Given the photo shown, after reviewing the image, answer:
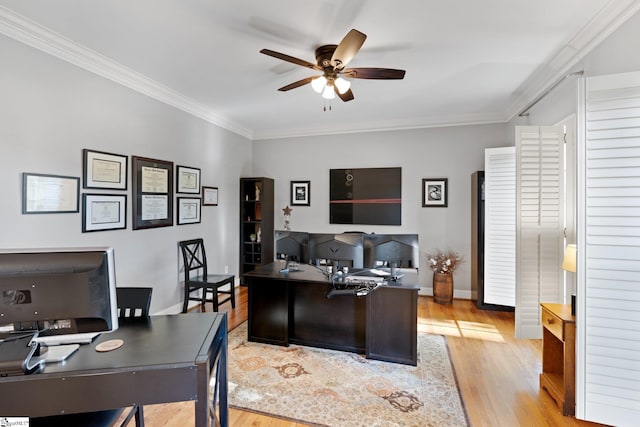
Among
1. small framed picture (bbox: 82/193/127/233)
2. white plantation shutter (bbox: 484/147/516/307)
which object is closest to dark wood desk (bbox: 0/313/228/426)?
small framed picture (bbox: 82/193/127/233)

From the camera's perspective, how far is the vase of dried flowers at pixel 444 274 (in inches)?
171

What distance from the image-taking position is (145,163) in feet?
10.9

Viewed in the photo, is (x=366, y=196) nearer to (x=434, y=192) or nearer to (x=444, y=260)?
(x=434, y=192)

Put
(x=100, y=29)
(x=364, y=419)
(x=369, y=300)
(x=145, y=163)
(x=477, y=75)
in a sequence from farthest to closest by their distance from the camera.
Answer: (x=145, y=163) → (x=477, y=75) → (x=369, y=300) → (x=100, y=29) → (x=364, y=419)

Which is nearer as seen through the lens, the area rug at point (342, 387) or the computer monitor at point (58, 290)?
the computer monitor at point (58, 290)

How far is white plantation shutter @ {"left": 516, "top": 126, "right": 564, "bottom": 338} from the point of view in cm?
283

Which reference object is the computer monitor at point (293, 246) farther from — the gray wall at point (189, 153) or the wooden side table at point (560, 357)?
the wooden side table at point (560, 357)

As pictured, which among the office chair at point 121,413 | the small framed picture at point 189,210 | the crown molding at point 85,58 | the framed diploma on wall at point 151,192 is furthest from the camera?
the small framed picture at point 189,210

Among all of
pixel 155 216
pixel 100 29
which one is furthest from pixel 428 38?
pixel 155 216

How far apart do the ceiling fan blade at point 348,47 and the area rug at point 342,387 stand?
250 cm

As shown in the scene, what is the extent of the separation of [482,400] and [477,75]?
301 centimetres

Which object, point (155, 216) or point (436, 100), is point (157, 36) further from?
point (436, 100)

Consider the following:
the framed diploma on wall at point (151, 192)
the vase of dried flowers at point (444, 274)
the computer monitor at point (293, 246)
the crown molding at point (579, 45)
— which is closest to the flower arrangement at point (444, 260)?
the vase of dried flowers at point (444, 274)

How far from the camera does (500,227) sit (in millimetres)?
3805
